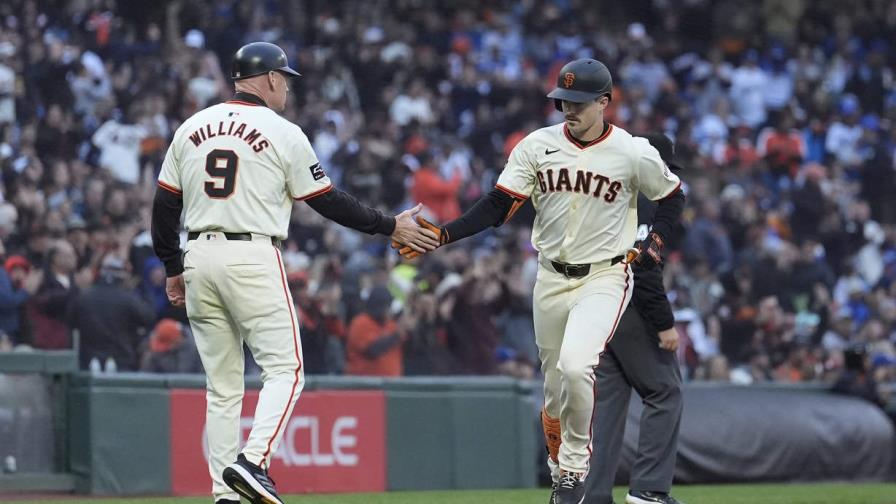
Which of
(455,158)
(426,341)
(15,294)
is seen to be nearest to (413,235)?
(15,294)

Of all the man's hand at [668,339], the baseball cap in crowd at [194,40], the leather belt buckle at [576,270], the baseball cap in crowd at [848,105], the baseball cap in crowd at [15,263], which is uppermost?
the baseball cap in crowd at [194,40]

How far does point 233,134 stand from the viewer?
21.6 ft

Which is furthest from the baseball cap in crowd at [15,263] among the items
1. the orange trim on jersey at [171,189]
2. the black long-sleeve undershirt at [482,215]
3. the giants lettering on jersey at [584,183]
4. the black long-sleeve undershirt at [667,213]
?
the black long-sleeve undershirt at [667,213]

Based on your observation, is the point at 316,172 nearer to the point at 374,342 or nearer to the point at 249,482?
the point at 249,482

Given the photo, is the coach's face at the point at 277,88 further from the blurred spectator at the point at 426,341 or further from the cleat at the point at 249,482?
the blurred spectator at the point at 426,341

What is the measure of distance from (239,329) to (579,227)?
65.5 inches

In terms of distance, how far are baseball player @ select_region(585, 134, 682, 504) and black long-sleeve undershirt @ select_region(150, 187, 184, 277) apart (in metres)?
2.21

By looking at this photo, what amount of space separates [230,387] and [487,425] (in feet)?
16.5

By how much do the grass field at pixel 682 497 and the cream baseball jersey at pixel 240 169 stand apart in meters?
2.83

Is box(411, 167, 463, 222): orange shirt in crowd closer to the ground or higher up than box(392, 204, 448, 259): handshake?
higher up

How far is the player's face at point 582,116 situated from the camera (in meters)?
7.13

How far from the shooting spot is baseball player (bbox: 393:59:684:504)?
23.2ft

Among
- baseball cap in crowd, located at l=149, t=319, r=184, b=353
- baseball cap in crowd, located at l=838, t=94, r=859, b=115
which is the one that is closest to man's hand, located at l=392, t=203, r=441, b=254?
baseball cap in crowd, located at l=149, t=319, r=184, b=353

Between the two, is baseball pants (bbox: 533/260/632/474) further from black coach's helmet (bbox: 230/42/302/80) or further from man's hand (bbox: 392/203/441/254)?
black coach's helmet (bbox: 230/42/302/80)
